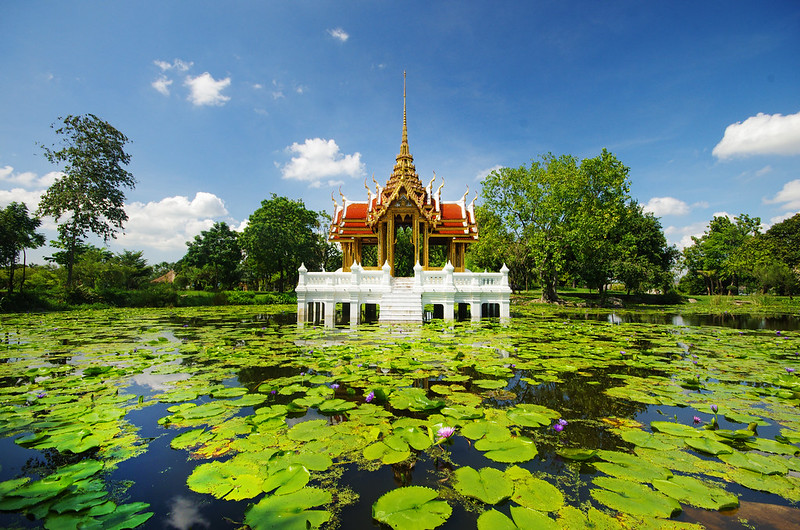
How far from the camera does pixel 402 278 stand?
1512 cm

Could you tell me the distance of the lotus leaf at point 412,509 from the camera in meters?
1.60

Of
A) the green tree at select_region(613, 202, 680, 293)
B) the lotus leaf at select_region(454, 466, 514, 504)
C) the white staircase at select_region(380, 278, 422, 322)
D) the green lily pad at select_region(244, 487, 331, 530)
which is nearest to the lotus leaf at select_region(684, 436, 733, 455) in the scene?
the lotus leaf at select_region(454, 466, 514, 504)

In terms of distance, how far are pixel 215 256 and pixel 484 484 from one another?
41.5 m

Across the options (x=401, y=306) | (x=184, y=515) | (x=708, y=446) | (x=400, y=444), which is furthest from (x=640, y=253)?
(x=184, y=515)

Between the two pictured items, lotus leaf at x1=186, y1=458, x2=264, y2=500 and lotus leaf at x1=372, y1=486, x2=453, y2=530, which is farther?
lotus leaf at x1=186, y1=458, x2=264, y2=500

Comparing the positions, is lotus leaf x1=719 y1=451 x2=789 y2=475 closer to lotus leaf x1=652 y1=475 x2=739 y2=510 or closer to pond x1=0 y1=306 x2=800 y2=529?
pond x1=0 y1=306 x2=800 y2=529

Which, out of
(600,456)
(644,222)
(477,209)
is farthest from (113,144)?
(644,222)

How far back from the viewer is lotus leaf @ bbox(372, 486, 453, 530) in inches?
63.1

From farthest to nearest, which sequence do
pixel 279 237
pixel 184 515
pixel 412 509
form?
1. pixel 279 237
2. pixel 184 515
3. pixel 412 509

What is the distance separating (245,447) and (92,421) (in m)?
1.62

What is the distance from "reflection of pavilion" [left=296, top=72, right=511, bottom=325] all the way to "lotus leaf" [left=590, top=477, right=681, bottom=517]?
1029 cm

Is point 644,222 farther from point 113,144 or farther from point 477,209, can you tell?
point 113,144

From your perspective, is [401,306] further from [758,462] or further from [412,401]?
[758,462]

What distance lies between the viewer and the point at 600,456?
92.7 inches
